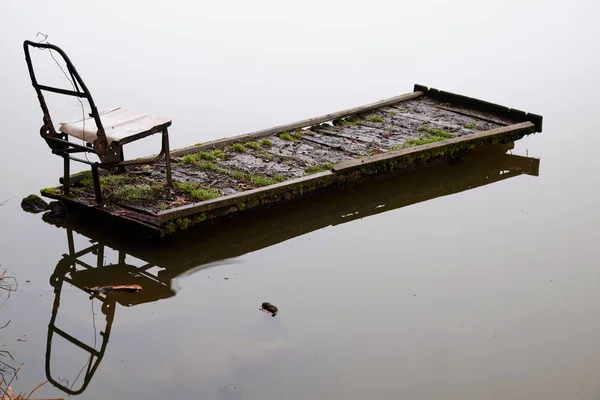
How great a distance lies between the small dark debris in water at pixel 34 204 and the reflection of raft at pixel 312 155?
0.39 metres

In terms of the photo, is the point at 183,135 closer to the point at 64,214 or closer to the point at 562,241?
→ the point at 64,214

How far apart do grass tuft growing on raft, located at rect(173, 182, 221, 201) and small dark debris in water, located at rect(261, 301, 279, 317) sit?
1129 mm

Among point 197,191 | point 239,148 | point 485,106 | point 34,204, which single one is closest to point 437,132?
point 485,106

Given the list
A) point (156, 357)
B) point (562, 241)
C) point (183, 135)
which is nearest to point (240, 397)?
point (156, 357)

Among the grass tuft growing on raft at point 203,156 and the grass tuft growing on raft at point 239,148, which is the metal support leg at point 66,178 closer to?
the grass tuft growing on raft at point 203,156

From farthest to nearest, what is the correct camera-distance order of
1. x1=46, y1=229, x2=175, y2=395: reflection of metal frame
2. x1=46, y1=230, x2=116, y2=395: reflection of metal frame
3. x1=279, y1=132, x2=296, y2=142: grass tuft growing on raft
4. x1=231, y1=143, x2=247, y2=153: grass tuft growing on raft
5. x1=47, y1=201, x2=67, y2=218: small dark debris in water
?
x1=279, y1=132, x2=296, y2=142: grass tuft growing on raft, x1=231, y1=143, x2=247, y2=153: grass tuft growing on raft, x1=47, y1=201, x2=67, y2=218: small dark debris in water, x1=46, y1=229, x2=175, y2=395: reflection of metal frame, x1=46, y1=230, x2=116, y2=395: reflection of metal frame

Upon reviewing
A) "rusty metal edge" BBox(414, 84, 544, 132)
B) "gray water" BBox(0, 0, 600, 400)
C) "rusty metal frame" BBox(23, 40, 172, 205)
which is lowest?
"gray water" BBox(0, 0, 600, 400)

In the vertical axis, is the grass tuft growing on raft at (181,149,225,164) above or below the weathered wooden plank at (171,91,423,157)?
below

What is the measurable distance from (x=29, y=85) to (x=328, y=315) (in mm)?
5532

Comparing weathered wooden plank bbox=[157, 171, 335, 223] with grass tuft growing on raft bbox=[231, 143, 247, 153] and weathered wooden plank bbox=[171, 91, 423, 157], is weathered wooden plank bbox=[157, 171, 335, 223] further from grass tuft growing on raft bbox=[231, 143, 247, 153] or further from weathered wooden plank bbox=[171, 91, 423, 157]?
weathered wooden plank bbox=[171, 91, 423, 157]

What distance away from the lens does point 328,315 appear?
205 inches

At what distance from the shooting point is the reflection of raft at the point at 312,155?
6012mm

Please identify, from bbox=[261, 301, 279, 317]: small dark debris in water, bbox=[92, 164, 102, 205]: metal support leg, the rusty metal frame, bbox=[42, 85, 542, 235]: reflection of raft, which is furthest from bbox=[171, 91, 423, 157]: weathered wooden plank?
bbox=[261, 301, 279, 317]: small dark debris in water

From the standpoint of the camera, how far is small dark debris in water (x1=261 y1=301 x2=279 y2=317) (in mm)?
5192
